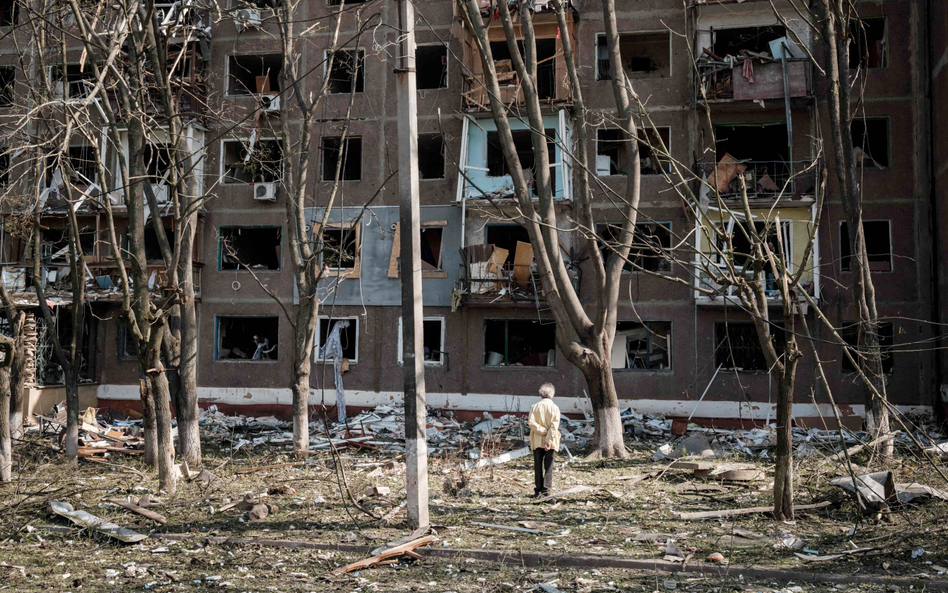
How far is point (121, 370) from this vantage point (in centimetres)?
2425

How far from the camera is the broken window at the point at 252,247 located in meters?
23.9

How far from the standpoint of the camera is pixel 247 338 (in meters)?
25.6

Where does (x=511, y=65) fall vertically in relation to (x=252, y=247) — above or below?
above

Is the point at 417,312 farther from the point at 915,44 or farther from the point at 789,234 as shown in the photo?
the point at 915,44

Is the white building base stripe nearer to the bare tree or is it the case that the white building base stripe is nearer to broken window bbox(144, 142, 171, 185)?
the bare tree

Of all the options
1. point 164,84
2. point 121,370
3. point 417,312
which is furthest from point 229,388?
point 417,312

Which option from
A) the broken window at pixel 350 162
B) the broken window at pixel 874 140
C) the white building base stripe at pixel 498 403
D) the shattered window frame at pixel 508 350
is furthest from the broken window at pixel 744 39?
the broken window at pixel 350 162

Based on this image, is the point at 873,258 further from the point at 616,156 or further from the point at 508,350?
the point at 508,350

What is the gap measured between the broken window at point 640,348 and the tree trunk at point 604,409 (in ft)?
21.9

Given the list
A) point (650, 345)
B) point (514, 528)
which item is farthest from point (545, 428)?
point (650, 345)

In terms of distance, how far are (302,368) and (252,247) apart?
12676 mm

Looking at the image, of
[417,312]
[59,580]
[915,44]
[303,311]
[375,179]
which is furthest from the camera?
[375,179]

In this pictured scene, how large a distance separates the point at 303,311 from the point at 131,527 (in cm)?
644

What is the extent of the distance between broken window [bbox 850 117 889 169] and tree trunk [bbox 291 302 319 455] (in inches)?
611
